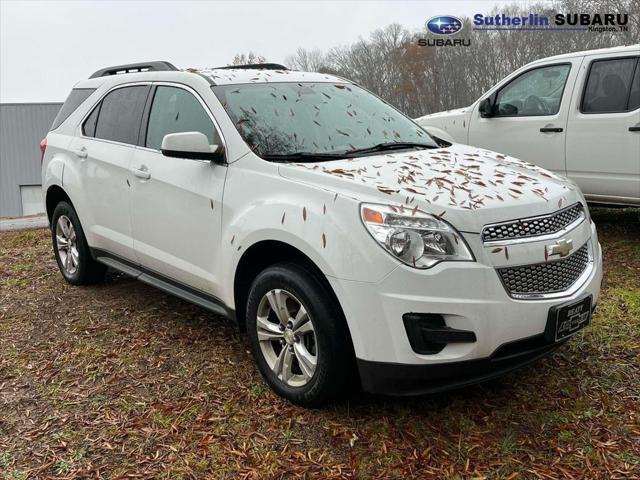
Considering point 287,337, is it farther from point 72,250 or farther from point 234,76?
point 72,250

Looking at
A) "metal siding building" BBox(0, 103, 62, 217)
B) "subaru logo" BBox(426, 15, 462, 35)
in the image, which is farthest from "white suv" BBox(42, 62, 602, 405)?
"metal siding building" BBox(0, 103, 62, 217)

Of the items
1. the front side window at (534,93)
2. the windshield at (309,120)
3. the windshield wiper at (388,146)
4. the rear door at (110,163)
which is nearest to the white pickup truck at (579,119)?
the front side window at (534,93)

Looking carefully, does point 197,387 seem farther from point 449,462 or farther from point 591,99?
point 591,99

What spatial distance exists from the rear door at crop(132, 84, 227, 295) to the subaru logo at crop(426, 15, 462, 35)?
18.3 meters

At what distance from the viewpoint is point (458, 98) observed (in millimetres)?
37156

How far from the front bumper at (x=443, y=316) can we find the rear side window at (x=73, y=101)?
352 centimetres

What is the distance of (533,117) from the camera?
6.88m

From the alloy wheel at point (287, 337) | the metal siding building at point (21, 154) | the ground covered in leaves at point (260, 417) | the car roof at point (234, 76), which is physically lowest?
the metal siding building at point (21, 154)

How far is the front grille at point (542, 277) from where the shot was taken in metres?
2.91

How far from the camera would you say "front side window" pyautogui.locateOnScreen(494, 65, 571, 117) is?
22.1 feet

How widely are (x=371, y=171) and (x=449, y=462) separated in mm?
1489

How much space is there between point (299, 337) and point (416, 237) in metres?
0.85

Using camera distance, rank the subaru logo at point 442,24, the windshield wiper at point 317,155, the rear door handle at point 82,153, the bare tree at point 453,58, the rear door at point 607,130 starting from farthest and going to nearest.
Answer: the bare tree at point 453,58 → the subaru logo at point 442,24 → the rear door at point 607,130 → the rear door handle at point 82,153 → the windshield wiper at point 317,155

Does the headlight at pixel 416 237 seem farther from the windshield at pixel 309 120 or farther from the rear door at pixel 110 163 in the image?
the rear door at pixel 110 163
